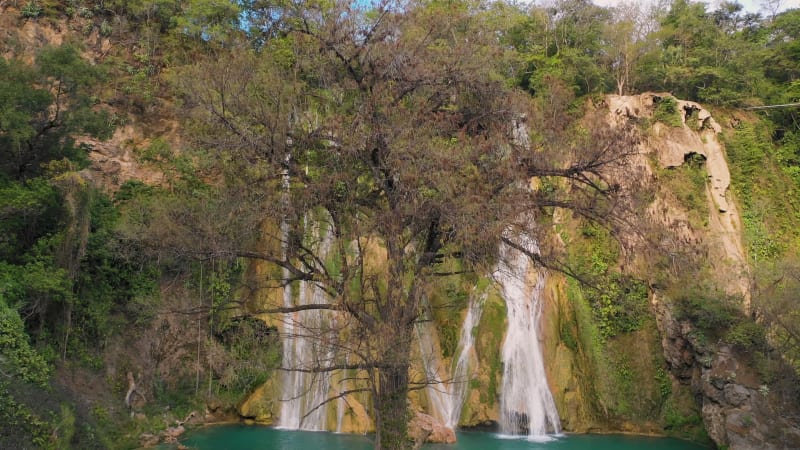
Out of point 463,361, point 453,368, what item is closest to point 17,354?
point 453,368

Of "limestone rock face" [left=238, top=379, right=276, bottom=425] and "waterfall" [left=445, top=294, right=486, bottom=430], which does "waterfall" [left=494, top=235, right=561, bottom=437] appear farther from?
"limestone rock face" [left=238, top=379, right=276, bottom=425]

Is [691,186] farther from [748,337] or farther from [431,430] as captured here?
[431,430]

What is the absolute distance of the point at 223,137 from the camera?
29.3 ft

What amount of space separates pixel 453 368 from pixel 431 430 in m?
2.71

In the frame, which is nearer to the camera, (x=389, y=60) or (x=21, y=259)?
(x=389, y=60)

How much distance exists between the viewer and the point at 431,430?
15211 millimetres

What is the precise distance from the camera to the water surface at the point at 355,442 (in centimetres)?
1487

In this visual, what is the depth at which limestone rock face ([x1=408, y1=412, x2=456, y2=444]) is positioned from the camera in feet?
48.1

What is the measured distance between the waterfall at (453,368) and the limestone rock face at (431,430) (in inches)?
32.9

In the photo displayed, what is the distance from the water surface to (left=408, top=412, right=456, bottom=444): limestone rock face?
220 millimetres

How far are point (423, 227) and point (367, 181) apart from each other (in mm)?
1277

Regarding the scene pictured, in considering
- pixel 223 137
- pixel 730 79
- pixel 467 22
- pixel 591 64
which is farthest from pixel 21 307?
pixel 730 79

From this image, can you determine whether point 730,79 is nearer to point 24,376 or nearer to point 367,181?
point 367,181

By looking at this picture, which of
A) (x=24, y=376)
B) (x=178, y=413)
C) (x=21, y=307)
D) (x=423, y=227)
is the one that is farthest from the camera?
(x=178, y=413)
